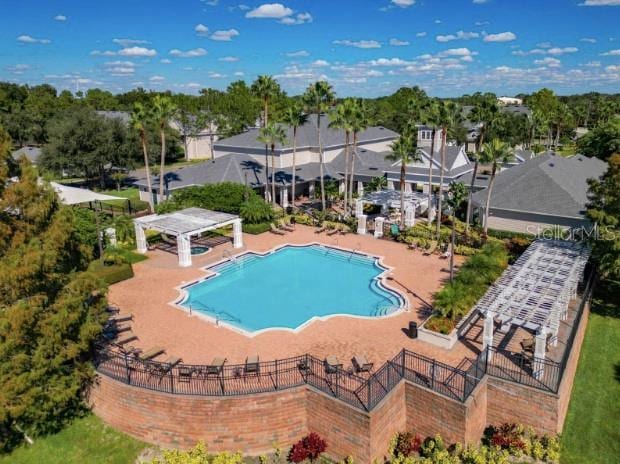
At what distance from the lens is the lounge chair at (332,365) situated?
17.4m

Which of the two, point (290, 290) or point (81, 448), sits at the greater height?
point (290, 290)

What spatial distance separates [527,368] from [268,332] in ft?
37.7

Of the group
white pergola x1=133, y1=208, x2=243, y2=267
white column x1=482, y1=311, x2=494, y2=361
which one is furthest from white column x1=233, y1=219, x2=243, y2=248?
white column x1=482, y1=311, x2=494, y2=361

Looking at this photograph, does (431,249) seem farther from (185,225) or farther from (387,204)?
(185,225)

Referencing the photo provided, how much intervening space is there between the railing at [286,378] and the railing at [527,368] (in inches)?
45.1

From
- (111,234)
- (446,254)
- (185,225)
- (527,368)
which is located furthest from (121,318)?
(446,254)

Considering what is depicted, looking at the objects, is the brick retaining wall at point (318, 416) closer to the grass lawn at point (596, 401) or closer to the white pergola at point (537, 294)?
the grass lawn at point (596, 401)

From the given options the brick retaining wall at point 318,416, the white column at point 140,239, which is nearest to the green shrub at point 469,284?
the brick retaining wall at point 318,416

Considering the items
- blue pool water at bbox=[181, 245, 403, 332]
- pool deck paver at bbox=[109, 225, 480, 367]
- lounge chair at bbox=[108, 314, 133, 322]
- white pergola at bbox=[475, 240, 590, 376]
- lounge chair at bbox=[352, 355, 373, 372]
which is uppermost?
white pergola at bbox=[475, 240, 590, 376]

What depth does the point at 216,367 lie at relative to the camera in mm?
17391

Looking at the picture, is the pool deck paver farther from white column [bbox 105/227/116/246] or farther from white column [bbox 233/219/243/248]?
white column [bbox 233/219/243/248]

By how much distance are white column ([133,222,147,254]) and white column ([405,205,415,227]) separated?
21.8 metres

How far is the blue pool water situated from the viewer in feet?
82.3

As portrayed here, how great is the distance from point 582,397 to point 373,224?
24212 mm
